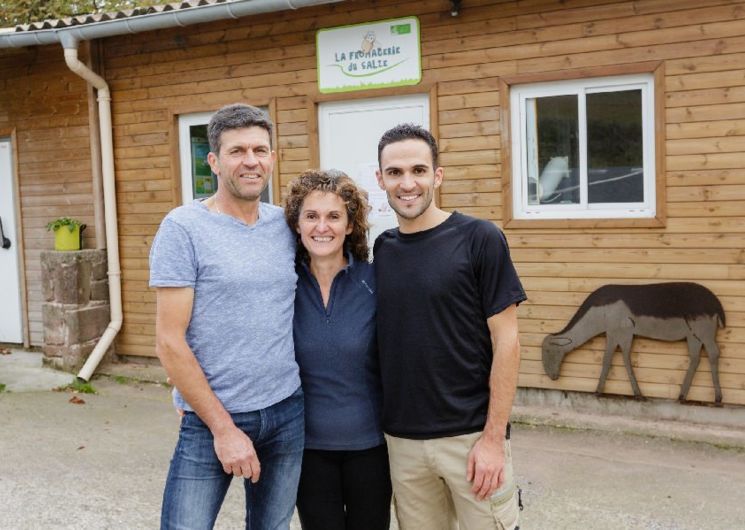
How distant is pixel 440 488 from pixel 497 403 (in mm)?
385

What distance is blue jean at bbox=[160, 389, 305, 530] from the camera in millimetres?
2506

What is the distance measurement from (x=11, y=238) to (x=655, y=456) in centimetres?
674

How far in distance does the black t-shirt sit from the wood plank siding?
20.4ft

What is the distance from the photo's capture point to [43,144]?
8.37 metres

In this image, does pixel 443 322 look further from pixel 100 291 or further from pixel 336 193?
pixel 100 291

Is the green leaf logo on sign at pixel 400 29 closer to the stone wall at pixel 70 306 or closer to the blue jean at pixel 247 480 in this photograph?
the stone wall at pixel 70 306

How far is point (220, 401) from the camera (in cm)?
249

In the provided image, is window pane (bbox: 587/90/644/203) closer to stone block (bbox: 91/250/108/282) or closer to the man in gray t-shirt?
the man in gray t-shirt

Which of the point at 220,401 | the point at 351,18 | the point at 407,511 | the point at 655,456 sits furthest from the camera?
the point at 351,18

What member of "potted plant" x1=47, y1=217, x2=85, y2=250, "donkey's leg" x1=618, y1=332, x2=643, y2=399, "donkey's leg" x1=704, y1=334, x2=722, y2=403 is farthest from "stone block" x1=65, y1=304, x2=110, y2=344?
"donkey's leg" x1=704, y1=334, x2=722, y2=403

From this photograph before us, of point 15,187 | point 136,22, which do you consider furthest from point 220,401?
point 15,187

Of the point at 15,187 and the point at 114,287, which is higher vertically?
the point at 15,187

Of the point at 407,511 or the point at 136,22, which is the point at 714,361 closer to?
the point at 407,511

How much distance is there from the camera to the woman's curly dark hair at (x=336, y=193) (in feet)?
8.87
